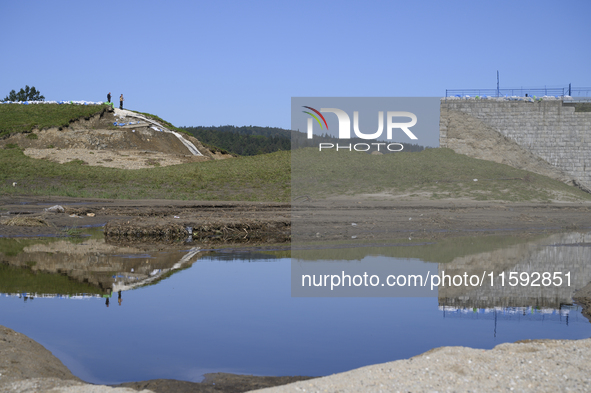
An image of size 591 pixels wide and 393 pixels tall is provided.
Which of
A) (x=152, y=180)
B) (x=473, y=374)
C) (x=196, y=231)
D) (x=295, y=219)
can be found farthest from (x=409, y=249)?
(x=152, y=180)

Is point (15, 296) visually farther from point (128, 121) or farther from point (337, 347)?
point (128, 121)

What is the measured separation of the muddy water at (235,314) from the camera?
245 inches

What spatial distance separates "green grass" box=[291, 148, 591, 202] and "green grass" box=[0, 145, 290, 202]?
1.89 metres

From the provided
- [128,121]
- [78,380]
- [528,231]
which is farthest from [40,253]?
[128,121]

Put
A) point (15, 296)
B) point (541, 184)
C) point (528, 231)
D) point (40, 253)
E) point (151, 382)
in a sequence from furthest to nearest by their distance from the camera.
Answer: point (541, 184) < point (528, 231) < point (40, 253) < point (15, 296) < point (151, 382)

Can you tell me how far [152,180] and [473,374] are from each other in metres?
29.9

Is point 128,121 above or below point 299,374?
above

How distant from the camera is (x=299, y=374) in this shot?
570cm

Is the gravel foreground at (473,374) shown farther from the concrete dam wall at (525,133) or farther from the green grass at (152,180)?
the concrete dam wall at (525,133)

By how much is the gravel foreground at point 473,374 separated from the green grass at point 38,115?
161 feet

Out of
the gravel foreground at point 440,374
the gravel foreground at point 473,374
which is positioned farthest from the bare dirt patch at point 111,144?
the gravel foreground at point 473,374

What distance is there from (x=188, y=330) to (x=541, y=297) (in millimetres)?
5985

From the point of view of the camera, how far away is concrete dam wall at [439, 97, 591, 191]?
3853cm

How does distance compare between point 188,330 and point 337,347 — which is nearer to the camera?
point 337,347
